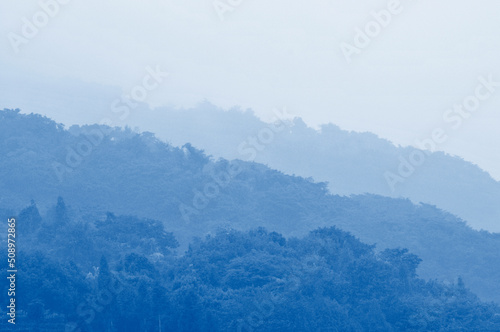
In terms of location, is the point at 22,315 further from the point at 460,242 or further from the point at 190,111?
the point at 190,111

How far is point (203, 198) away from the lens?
112 ft

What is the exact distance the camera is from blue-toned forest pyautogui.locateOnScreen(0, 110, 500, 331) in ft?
65.3

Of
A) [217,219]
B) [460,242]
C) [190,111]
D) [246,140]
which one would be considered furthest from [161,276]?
[190,111]

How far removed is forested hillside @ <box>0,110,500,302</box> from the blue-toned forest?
7cm

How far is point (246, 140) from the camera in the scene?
4997cm

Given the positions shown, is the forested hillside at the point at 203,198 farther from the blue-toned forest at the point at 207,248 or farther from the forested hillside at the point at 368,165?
the forested hillside at the point at 368,165

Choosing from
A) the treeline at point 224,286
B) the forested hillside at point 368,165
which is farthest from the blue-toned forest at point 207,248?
the forested hillside at point 368,165

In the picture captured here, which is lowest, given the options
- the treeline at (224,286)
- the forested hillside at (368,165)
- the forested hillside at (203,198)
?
the treeline at (224,286)

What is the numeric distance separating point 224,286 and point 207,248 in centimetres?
211

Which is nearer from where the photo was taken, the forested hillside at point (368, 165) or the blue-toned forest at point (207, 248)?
the blue-toned forest at point (207, 248)

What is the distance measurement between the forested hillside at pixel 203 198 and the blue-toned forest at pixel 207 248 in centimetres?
7

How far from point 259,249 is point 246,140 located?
26.8m

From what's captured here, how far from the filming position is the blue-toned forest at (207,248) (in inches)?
784

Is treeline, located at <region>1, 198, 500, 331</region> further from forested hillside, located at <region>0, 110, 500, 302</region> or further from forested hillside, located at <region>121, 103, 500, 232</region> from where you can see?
forested hillside, located at <region>121, 103, 500, 232</region>
